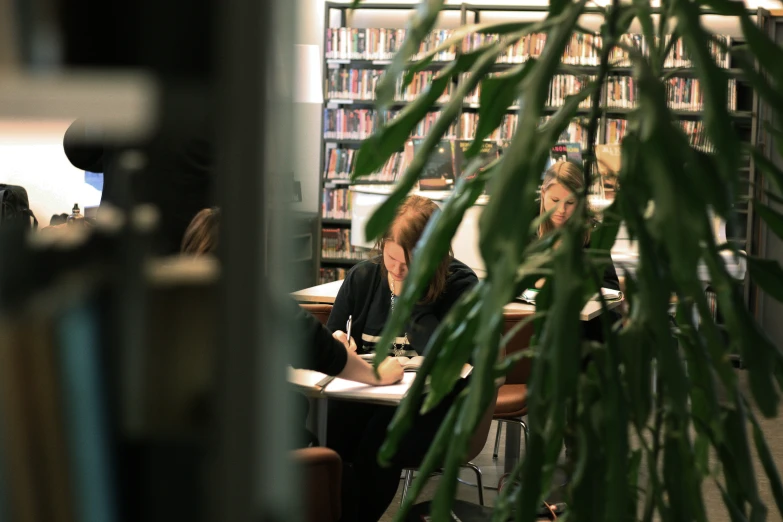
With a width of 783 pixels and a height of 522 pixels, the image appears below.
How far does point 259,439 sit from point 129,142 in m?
0.10

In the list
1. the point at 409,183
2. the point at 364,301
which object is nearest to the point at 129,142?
the point at 409,183

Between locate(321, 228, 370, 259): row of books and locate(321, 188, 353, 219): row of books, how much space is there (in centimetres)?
13

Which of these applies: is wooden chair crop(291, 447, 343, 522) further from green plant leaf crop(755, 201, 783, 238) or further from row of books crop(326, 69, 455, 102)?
row of books crop(326, 69, 455, 102)

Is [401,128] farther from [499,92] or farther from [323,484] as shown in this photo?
[323,484]

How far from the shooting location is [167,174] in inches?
10.8

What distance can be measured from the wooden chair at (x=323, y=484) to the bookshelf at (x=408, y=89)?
4934 mm

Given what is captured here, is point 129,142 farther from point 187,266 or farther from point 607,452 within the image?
point 607,452

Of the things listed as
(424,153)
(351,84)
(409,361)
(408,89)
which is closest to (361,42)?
(351,84)

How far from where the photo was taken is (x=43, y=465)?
271 mm

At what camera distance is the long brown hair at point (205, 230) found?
27 cm

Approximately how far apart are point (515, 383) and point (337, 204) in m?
3.84

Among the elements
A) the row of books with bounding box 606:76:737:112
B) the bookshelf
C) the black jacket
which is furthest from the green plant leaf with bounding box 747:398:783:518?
the row of books with bounding box 606:76:737:112

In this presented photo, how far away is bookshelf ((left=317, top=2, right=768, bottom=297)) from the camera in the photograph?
22.3 ft

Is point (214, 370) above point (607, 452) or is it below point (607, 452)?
above
